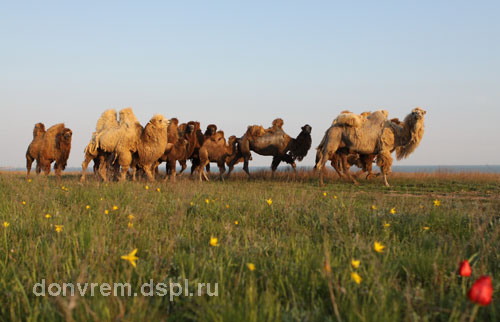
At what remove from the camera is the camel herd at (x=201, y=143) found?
12266mm

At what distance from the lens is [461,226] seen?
437cm

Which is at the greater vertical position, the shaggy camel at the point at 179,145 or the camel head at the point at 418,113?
the camel head at the point at 418,113

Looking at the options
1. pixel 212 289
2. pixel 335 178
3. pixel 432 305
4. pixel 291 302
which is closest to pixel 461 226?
pixel 432 305

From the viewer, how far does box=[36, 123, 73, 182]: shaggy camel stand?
1309 cm

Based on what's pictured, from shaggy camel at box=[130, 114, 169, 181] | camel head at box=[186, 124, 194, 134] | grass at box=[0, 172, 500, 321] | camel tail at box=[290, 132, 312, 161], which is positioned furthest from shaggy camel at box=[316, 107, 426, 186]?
grass at box=[0, 172, 500, 321]

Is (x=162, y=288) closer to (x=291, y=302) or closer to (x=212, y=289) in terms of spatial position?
(x=212, y=289)

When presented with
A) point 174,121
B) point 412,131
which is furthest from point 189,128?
point 412,131

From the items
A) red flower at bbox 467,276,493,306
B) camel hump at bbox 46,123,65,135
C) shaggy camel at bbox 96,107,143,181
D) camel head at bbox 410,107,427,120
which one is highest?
camel head at bbox 410,107,427,120

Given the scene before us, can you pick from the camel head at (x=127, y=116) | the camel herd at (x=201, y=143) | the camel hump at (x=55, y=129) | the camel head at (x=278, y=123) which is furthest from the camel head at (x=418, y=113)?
the camel hump at (x=55, y=129)

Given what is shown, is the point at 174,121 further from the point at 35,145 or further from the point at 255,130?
the point at 35,145

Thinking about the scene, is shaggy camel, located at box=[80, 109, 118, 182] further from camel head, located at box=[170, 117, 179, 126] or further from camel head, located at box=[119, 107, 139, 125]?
camel head, located at box=[170, 117, 179, 126]

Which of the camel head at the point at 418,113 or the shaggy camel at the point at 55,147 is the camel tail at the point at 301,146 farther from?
the shaggy camel at the point at 55,147

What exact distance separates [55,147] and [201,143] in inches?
257

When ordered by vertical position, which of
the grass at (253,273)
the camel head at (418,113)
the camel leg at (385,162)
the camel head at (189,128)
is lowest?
the grass at (253,273)
